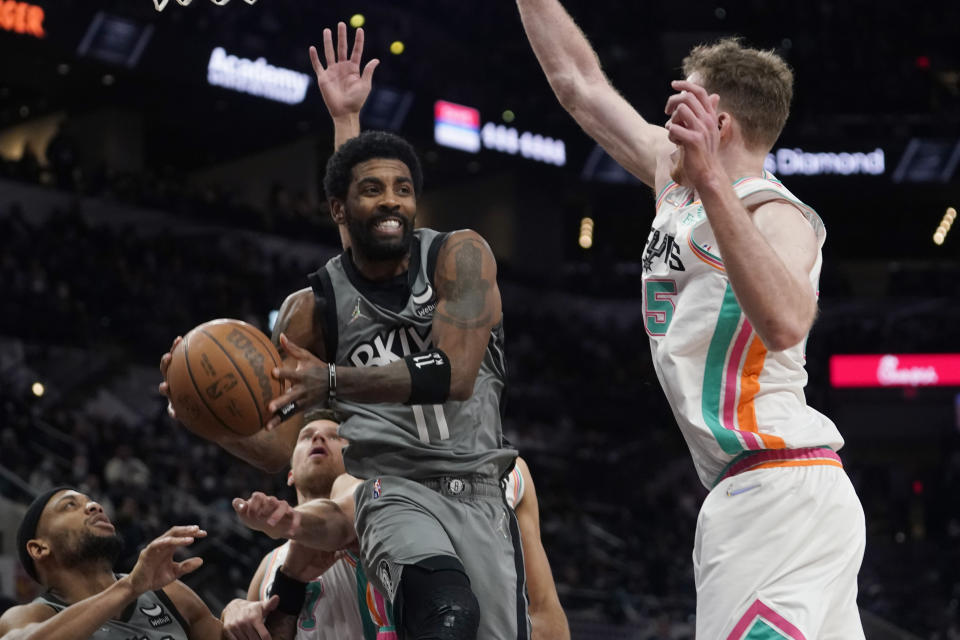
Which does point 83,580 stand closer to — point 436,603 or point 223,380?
point 223,380

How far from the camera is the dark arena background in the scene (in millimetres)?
15750

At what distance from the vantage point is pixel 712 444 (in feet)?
11.1

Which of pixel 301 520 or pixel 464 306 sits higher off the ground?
pixel 464 306

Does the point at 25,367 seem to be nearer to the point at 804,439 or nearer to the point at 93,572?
the point at 93,572

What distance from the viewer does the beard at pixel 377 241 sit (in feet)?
14.2

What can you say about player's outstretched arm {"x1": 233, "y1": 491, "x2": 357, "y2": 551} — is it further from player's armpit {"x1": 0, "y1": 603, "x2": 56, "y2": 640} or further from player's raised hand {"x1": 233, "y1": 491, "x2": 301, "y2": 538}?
player's armpit {"x1": 0, "y1": 603, "x2": 56, "y2": 640}

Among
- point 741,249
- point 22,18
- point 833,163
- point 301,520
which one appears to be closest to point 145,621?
point 301,520

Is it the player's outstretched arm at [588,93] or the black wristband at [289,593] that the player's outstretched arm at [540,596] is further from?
the player's outstretched arm at [588,93]

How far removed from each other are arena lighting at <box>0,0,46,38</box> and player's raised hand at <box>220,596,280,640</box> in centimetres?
1567

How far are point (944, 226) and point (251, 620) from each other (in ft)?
89.8

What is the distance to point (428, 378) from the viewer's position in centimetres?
402

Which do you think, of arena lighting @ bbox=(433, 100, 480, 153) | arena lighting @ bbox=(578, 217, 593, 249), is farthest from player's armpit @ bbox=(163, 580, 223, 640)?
arena lighting @ bbox=(578, 217, 593, 249)

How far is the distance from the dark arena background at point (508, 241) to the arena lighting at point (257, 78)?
0.17 ft

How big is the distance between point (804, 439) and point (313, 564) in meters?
2.43
